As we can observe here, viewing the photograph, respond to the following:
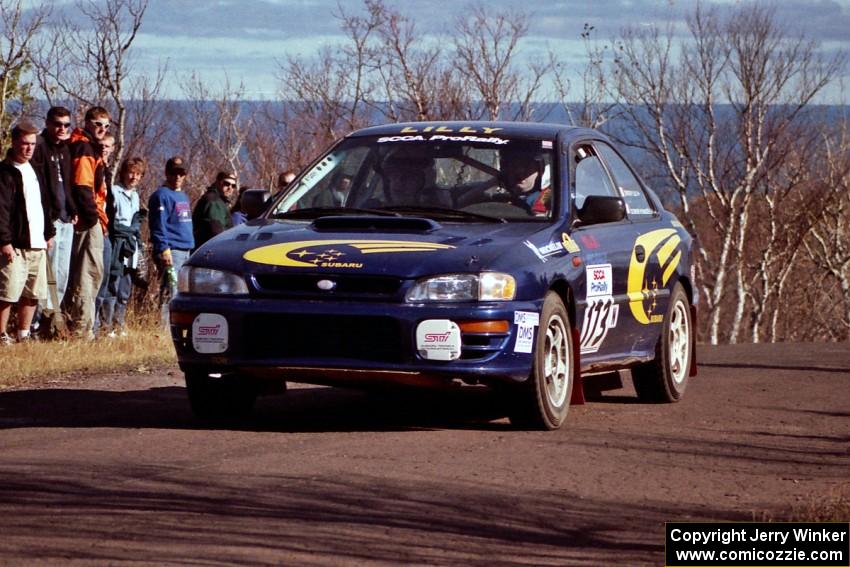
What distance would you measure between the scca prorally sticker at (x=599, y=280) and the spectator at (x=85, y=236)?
568 centimetres

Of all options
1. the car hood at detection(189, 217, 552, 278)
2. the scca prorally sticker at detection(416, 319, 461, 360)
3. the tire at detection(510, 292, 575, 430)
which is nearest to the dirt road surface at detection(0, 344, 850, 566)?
the tire at detection(510, 292, 575, 430)

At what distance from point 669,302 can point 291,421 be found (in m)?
2.84

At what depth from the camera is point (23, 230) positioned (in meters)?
13.4

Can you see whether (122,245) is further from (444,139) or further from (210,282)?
(210,282)

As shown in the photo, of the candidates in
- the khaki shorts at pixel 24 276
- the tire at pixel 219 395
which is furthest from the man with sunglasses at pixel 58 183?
the tire at pixel 219 395

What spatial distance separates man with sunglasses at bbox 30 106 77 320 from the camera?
13.8 metres

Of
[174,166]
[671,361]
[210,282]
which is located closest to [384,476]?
[210,282]

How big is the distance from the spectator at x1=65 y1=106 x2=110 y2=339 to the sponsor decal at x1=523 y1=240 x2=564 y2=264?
6.01 meters

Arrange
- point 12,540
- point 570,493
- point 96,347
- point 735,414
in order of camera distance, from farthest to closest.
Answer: point 96,347 < point 735,414 < point 570,493 < point 12,540

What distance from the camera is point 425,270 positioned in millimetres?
8719

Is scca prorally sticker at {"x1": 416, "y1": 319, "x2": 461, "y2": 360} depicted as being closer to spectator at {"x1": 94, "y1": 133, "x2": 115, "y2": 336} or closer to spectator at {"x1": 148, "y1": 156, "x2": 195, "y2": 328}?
spectator at {"x1": 94, "y1": 133, "x2": 115, "y2": 336}

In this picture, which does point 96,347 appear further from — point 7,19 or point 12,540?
point 7,19

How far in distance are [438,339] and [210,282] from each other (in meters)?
1.29

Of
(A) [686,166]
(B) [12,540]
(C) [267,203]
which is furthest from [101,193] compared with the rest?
(A) [686,166]
